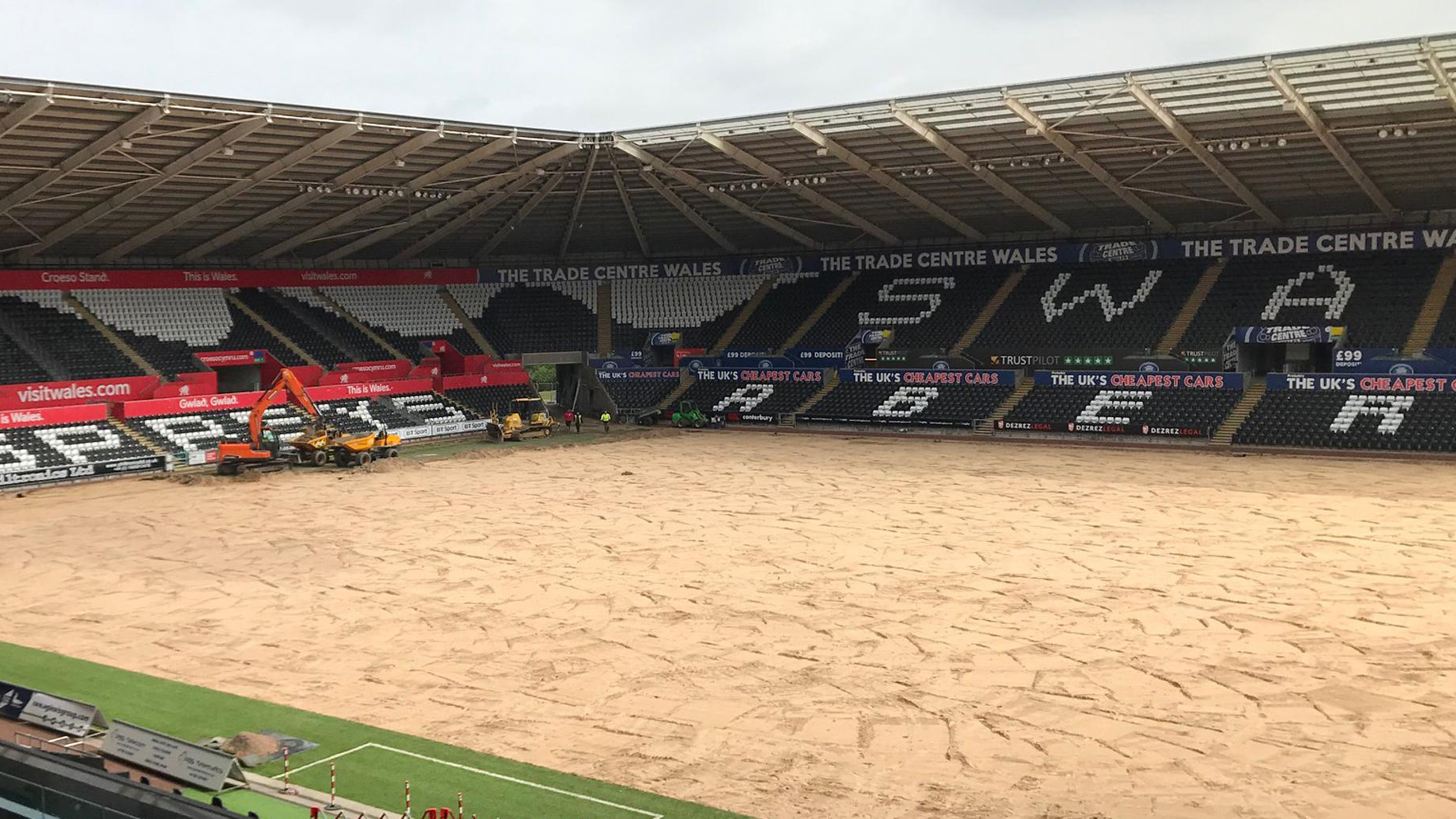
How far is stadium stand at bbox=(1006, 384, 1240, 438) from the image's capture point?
139ft

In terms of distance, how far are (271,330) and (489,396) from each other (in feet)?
33.1

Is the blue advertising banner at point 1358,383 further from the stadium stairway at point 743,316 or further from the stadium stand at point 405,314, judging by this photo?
the stadium stand at point 405,314

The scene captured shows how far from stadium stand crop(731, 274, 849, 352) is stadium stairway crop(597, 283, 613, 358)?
6.83 meters

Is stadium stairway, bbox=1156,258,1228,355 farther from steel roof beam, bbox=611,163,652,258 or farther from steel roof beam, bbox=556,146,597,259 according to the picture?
steel roof beam, bbox=556,146,597,259

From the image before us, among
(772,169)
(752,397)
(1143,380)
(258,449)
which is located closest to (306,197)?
(258,449)

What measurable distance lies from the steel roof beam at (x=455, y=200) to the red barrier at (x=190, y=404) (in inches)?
379

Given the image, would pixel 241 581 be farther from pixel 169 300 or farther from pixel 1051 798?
pixel 169 300

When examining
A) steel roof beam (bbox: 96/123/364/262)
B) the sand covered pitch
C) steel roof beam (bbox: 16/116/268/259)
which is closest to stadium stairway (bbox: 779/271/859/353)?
the sand covered pitch

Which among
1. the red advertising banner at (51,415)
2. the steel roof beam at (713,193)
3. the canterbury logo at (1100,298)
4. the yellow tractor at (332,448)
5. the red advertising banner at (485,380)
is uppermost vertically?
the steel roof beam at (713,193)

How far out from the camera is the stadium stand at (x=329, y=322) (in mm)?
52250

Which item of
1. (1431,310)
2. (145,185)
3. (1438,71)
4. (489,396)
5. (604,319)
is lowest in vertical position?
(489,396)

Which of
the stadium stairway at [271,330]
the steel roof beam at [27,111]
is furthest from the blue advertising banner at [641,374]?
the steel roof beam at [27,111]

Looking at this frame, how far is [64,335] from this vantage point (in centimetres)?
Result: 4375

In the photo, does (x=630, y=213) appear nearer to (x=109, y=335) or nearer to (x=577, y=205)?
(x=577, y=205)
